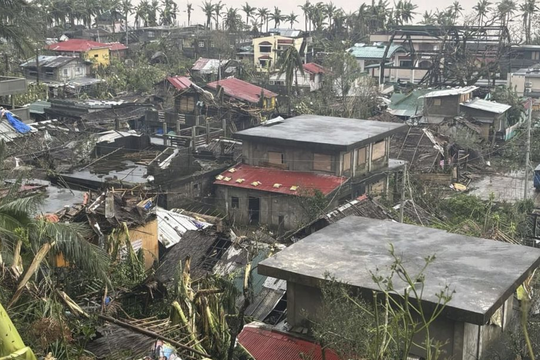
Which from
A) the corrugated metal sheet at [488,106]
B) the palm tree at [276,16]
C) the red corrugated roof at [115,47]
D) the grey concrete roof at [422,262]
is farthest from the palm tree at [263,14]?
the grey concrete roof at [422,262]

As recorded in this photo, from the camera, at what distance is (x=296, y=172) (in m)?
33.1

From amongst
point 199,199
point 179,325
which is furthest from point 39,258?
point 199,199

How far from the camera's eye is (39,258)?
396 inches

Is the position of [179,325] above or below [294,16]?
below

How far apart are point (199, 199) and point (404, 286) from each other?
20.1 meters

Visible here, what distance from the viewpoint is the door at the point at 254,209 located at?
32156 millimetres

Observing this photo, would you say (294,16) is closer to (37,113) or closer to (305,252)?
(37,113)

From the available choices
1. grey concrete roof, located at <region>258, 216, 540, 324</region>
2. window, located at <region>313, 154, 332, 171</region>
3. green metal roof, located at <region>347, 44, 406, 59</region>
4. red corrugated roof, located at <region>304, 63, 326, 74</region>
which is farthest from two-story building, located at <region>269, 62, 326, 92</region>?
grey concrete roof, located at <region>258, 216, 540, 324</region>

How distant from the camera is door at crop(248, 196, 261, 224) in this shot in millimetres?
32156

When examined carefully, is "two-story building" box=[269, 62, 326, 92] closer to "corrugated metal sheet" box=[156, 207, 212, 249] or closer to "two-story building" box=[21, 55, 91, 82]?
"two-story building" box=[21, 55, 91, 82]

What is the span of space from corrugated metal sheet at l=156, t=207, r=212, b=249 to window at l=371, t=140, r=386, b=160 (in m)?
12.6

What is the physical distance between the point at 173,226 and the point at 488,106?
105 ft

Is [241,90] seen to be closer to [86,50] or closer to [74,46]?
[86,50]

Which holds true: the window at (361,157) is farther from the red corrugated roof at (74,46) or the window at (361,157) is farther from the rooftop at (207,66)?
the red corrugated roof at (74,46)
